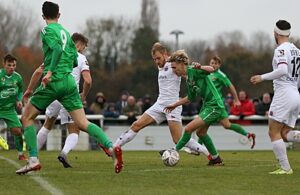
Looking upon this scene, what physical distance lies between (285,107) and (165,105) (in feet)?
11.8

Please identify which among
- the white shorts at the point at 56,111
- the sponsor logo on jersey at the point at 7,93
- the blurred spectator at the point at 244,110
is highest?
the white shorts at the point at 56,111

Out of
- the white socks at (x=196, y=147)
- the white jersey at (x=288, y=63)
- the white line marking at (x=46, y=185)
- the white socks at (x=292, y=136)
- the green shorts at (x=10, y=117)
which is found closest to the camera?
the white line marking at (x=46, y=185)

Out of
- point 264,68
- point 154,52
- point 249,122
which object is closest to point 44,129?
point 154,52

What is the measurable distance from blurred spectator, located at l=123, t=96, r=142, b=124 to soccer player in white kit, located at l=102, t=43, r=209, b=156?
11.7 m

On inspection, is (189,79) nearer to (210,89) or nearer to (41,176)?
(210,89)

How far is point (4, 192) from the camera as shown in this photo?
10.6 meters

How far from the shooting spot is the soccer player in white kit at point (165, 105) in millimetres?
16094

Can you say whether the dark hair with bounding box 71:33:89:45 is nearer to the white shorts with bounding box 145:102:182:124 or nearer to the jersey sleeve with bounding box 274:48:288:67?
the white shorts with bounding box 145:102:182:124

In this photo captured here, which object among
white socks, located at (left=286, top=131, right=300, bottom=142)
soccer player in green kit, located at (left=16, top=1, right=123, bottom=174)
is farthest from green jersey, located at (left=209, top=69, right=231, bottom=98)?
soccer player in green kit, located at (left=16, top=1, right=123, bottom=174)

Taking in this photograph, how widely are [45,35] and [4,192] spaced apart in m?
2.73

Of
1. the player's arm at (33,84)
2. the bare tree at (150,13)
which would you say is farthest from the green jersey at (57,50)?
the bare tree at (150,13)

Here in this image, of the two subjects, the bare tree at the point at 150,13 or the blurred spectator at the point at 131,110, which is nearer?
the blurred spectator at the point at 131,110

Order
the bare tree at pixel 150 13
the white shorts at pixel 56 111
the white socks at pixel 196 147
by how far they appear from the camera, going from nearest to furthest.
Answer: the white shorts at pixel 56 111 → the white socks at pixel 196 147 → the bare tree at pixel 150 13

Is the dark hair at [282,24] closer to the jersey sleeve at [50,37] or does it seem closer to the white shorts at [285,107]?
the white shorts at [285,107]
